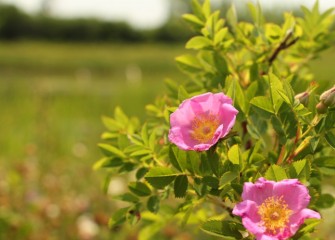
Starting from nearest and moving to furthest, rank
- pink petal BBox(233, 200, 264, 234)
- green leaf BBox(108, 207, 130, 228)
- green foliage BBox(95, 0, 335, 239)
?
pink petal BBox(233, 200, 264, 234), green foliage BBox(95, 0, 335, 239), green leaf BBox(108, 207, 130, 228)

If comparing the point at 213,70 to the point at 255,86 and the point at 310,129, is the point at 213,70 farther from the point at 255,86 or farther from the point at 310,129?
the point at 310,129

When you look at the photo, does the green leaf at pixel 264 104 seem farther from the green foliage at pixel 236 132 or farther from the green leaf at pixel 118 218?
the green leaf at pixel 118 218

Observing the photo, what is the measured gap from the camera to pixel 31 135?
208 inches

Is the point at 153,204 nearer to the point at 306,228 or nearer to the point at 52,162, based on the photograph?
the point at 306,228

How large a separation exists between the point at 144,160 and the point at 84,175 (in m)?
2.67

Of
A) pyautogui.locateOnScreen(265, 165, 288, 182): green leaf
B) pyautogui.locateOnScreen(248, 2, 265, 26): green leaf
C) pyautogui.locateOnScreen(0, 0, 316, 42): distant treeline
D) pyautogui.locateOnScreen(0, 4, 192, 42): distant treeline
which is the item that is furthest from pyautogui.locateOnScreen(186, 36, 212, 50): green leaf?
pyautogui.locateOnScreen(0, 4, 192, 42): distant treeline

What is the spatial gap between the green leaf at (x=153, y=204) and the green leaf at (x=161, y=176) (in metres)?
0.12

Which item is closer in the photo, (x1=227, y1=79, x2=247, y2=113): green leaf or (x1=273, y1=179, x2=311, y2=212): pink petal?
(x1=273, y1=179, x2=311, y2=212): pink petal

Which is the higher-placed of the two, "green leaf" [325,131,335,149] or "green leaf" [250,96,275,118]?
"green leaf" [250,96,275,118]

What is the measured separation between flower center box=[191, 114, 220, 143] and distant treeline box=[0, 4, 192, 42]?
23.3 metres

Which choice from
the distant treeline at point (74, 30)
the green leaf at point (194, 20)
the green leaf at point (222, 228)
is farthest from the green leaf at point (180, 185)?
the distant treeline at point (74, 30)

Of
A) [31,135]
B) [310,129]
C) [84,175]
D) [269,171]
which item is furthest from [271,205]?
[31,135]

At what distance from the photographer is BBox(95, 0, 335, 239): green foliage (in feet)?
2.44

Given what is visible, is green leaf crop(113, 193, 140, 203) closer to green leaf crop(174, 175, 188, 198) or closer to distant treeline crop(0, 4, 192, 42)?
green leaf crop(174, 175, 188, 198)
